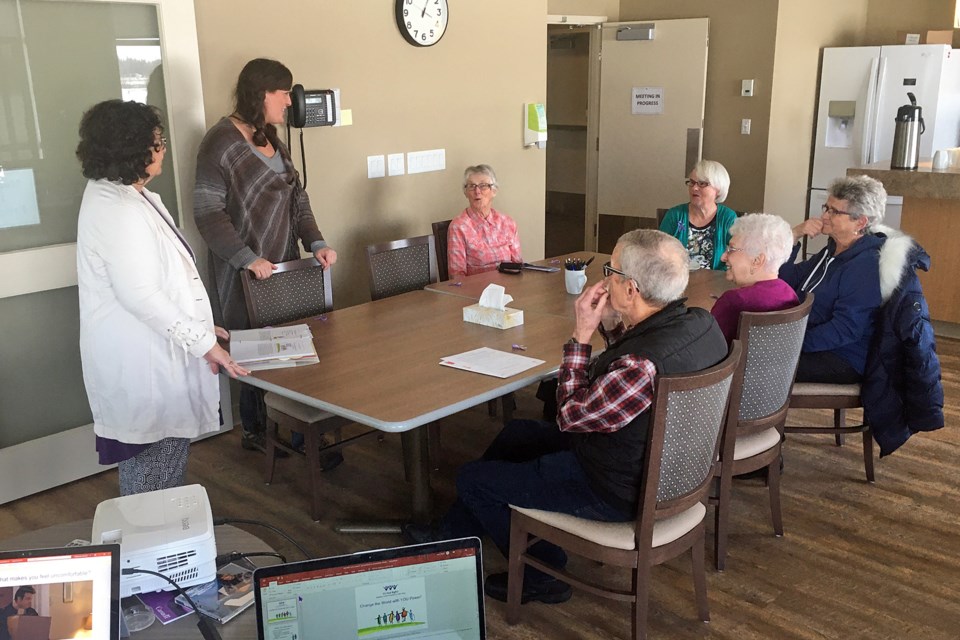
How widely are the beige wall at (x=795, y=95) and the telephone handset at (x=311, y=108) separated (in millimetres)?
3954

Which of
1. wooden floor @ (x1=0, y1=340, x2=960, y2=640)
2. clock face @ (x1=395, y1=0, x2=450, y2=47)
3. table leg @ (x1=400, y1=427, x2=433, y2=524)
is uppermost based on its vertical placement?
clock face @ (x1=395, y1=0, x2=450, y2=47)

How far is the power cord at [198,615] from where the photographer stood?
1446mm

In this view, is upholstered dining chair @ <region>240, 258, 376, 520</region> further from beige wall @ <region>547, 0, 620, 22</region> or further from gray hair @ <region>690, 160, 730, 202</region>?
beige wall @ <region>547, 0, 620, 22</region>

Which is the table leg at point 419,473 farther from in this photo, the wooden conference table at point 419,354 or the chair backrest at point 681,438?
the chair backrest at point 681,438

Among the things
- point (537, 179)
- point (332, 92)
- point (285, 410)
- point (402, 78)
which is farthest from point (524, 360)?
point (537, 179)

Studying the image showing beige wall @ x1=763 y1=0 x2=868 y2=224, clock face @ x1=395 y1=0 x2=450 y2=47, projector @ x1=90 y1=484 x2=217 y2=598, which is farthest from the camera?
beige wall @ x1=763 y1=0 x2=868 y2=224

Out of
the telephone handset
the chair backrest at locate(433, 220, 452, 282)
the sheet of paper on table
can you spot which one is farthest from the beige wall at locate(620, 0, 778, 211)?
the sheet of paper on table

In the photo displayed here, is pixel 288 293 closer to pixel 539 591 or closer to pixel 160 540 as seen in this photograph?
pixel 539 591

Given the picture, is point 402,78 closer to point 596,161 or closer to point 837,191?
point 837,191

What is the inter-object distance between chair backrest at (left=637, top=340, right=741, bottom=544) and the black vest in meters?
0.03

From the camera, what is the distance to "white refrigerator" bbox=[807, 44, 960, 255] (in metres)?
6.57

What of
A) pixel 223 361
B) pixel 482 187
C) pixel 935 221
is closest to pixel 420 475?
pixel 223 361

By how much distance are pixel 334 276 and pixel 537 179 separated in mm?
1754

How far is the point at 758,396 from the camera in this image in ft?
9.45
